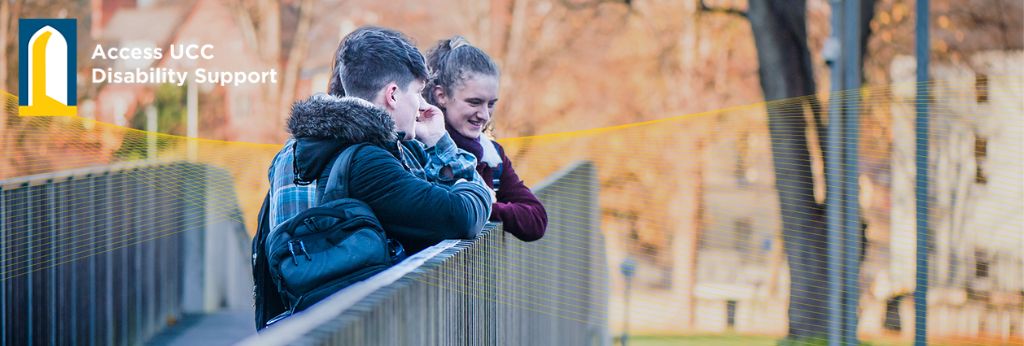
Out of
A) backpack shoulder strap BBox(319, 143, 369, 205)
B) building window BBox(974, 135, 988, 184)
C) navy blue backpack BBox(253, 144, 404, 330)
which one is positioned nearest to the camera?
navy blue backpack BBox(253, 144, 404, 330)

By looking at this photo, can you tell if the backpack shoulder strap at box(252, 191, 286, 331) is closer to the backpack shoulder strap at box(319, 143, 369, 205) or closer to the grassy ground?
the backpack shoulder strap at box(319, 143, 369, 205)

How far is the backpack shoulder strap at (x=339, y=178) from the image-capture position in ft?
9.08

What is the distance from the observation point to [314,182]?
9.34 feet

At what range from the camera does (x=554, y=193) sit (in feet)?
20.1

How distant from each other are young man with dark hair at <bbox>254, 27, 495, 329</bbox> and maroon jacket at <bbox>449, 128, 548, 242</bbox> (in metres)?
0.67

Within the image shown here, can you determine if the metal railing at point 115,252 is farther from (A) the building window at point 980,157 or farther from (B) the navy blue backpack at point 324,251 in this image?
(A) the building window at point 980,157

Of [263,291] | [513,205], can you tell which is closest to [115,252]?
[513,205]

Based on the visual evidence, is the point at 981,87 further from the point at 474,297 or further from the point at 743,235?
the point at 474,297

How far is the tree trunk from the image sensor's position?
539 inches

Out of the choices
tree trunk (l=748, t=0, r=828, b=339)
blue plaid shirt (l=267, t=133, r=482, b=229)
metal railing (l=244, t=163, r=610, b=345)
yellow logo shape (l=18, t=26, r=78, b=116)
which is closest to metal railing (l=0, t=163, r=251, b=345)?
metal railing (l=244, t=163, r=610, b=345)

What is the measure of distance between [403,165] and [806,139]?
41.3 feet

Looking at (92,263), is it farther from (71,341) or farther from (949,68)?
(949,68)

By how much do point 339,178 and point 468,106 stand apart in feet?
4.01

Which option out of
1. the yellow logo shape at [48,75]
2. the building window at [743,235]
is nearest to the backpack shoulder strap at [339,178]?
the yellow logo shape at [48,75]
